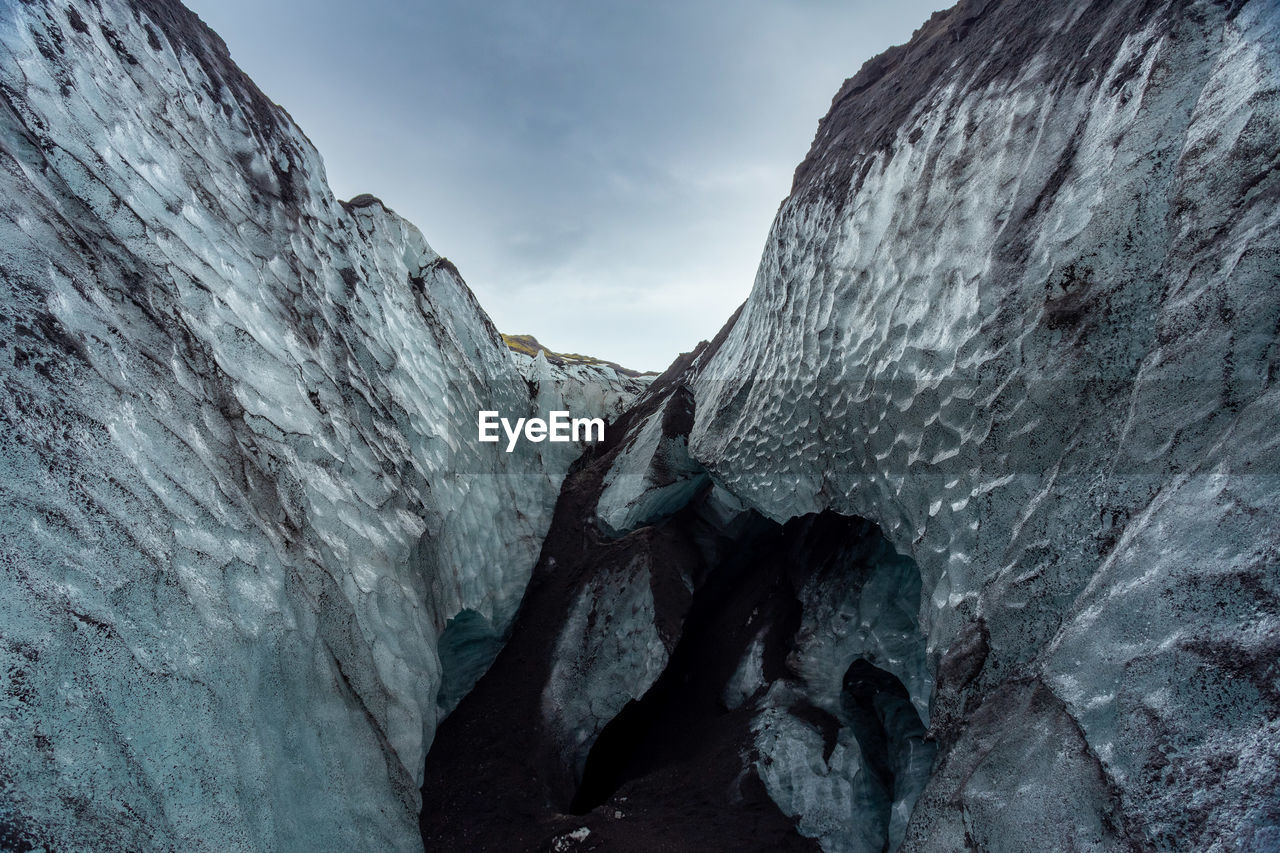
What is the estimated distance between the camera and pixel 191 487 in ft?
10.3

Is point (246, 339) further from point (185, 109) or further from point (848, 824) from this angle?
point (848, 824)

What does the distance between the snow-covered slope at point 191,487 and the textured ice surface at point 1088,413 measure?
3.45 meters

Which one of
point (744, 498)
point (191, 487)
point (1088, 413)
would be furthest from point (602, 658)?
point (1088, 413)

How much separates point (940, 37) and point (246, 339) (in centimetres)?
759

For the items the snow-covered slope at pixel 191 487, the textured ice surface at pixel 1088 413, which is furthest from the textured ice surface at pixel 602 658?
the textured ice surface at pixel 1088 413

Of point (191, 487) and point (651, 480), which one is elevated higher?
point (651, 480)

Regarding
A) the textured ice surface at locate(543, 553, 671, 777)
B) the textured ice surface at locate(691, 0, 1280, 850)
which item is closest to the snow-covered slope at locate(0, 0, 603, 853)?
the textured ice surface at locate(543, 553, 671, 777)

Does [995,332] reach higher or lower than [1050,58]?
lower

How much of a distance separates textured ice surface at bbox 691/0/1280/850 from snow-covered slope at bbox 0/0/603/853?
11.3 ft

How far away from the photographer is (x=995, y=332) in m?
3.76

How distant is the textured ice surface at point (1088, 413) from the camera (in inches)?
82.0

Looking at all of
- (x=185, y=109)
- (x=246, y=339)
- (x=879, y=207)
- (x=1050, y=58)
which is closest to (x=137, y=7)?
(x=185, y=109)

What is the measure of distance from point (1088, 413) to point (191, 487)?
4.86 meters

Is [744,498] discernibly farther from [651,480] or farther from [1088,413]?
[1088,413]
